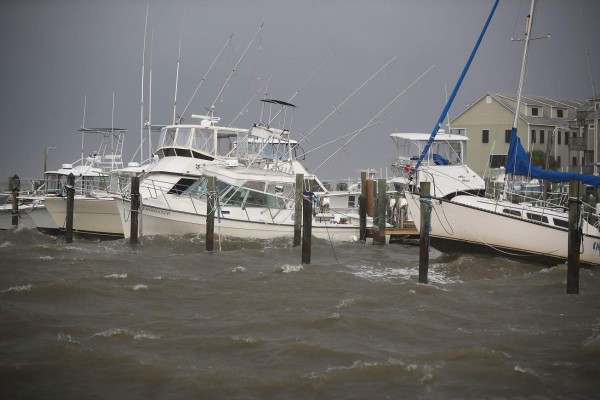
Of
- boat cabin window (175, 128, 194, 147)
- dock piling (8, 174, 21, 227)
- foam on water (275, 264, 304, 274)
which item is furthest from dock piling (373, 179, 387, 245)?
dock piling (8, 174, 21, 227)

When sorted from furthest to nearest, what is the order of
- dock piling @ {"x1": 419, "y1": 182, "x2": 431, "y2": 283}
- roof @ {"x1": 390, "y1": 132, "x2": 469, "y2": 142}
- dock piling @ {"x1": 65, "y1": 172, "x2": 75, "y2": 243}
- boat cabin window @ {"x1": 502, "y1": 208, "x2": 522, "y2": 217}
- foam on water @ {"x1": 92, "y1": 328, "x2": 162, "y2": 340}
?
roof @ {"x1": 390, "y1": 132, "x2": 469, "y2": 142} → dock piling @ {"x1": 65, "y1": 172, "x2": 75, "y2": 243} → boat cabin window @ {"x1": 502, "y1": 208, "x2": 522, "y2": 217} → dock piling @ {"x1": 419, "y1": 182, "x2": 431, "y2": 283} → foam on water @ {"x1": 92, "y1": 328, "x2": 162, "y2": 340}

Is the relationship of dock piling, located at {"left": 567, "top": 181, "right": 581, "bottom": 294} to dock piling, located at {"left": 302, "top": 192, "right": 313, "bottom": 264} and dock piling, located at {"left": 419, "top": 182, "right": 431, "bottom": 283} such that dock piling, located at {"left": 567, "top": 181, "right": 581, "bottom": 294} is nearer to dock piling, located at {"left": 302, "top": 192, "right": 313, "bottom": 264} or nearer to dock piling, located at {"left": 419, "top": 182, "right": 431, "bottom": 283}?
dock piling, located at {"left": 419, "top": 182, "right": 431, "bottom": 283}

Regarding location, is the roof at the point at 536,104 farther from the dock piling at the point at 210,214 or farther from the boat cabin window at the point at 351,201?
the dock piling at the point at 210,214

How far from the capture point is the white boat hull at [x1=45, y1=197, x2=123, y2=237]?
31.7 meters

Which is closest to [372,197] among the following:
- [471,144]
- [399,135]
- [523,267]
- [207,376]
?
[399,135]

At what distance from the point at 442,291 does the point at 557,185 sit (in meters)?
35.1

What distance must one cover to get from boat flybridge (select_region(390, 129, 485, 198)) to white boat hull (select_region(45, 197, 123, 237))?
10605mm

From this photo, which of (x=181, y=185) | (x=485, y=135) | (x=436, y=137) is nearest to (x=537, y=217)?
(x=436, y=137)

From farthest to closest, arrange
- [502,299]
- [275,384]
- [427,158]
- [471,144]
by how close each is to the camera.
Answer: [471,144] < [427,158] < [502,299] < [275,384]

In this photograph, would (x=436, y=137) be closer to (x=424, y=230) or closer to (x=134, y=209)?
(x=424, y=230)

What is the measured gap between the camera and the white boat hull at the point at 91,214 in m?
31.7

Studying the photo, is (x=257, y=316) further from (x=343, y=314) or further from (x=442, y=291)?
(x=442, y=291)

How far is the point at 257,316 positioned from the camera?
16.9 meters

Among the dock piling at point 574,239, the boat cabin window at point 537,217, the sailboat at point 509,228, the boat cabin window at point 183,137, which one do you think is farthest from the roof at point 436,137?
the dock piling at point 574,239
